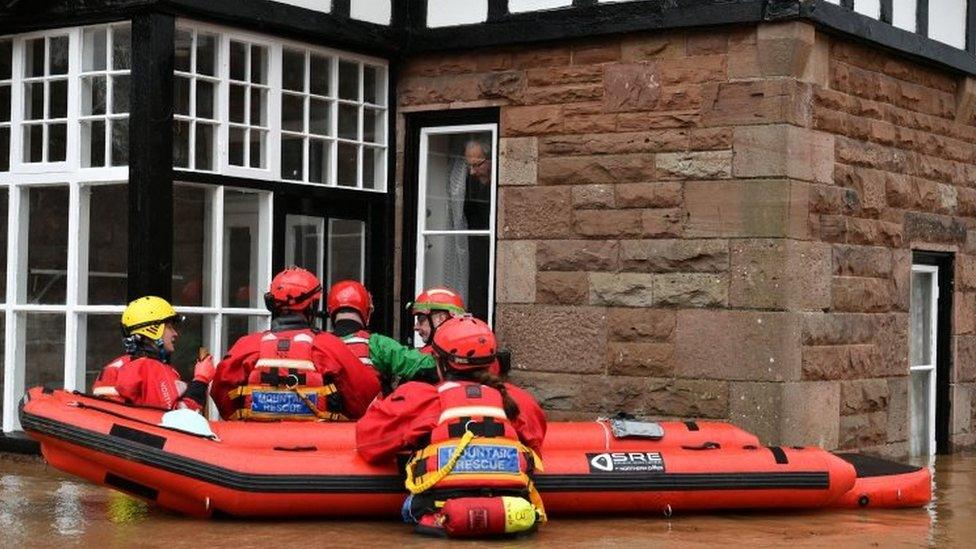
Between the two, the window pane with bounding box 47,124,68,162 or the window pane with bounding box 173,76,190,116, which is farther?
the window pane with bounding box 47,124,68,162

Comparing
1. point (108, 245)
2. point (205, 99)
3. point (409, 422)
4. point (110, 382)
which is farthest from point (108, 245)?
point (409, 422)

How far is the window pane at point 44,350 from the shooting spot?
12234 millimetres

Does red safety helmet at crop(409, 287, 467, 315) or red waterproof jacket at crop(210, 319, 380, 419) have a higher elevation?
red safety helmet at crop(409, 287, 467, 315)

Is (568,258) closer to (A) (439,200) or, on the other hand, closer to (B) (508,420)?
(A) (439,200)

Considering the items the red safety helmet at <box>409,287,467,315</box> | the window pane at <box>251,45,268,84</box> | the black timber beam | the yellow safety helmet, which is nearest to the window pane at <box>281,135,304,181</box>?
the window pane at <box>251,45,268,84</box>

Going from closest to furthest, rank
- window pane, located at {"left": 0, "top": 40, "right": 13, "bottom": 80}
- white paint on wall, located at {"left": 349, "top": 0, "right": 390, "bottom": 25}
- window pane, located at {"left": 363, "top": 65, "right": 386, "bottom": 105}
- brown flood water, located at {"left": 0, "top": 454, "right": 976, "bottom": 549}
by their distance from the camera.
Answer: brown flood water, located at {"left": 0, "top": 454, "right": 976, "bottom": 549}, window pane, located at {"left": 0, "top": 40, "right": 13, "bottom": 80}, white paint on wall, located at {"left": 349, "top": 0, "right": 390, "bottom": 25}, window pane, located at {"left": 363, "top": 65, "right": 386, "bottom": 105}

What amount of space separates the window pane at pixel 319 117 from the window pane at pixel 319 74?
0.09 metres

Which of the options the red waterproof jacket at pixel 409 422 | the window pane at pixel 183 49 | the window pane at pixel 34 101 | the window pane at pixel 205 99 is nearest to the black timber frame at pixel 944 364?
the red waterproof jacket at pixel 409 422

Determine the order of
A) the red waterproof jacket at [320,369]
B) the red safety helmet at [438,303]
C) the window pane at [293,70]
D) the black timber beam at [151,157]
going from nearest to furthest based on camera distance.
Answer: the red waterproof jacket at [320,369] → the red safety helmet at [438,303] → the black timber beam at [151,157] → the window pane at [293,70]

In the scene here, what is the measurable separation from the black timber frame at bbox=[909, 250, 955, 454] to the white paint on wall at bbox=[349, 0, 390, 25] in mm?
5107

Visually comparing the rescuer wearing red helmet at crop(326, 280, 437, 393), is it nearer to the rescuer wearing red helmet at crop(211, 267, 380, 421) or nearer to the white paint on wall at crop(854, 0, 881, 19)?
the rescuer wearing red helmet at crop(211, 267, 380, 421)

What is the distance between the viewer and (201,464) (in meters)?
9.13

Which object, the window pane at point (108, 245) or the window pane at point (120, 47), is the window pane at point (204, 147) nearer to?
the window pane at point (108, 245)

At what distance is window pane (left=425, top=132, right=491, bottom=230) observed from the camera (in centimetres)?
1347
